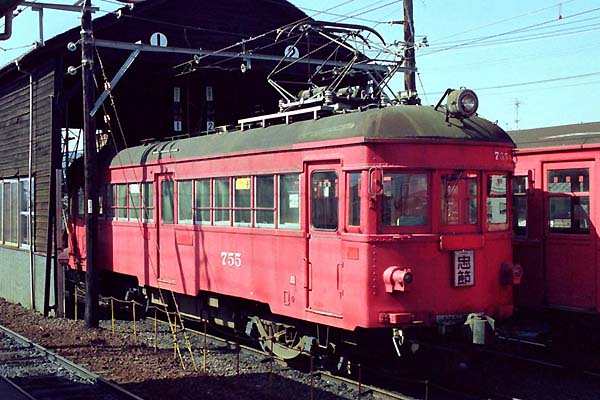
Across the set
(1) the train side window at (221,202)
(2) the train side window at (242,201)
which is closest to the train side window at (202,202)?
(1) the train side window at (221,202)

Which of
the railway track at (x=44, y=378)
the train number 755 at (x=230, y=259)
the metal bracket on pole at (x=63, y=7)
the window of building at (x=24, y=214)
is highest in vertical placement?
the metal bracket on pole at (x=63, y=7)

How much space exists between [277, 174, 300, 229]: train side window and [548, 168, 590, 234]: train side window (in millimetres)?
3678

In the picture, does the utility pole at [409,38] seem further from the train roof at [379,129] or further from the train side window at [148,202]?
the train roof at [379,129]

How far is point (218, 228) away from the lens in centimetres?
1162

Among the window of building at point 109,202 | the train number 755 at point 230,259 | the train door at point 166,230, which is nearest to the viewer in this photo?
the train number 755 at point 230,259

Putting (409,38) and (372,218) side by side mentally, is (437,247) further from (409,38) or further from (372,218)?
(409,38)

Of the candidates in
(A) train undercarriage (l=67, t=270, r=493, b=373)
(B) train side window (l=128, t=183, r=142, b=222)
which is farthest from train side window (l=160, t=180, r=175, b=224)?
(A) train undercarriage (l=67, t=270, r=493, b=373)

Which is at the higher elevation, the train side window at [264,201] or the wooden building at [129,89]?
the wooden building at [129,89]

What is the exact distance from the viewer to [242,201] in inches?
435

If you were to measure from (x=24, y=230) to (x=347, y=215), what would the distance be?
12.6 m

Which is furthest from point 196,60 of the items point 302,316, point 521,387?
point 521,387

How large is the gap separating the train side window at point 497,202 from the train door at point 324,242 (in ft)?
6.50

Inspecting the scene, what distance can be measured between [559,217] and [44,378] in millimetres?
7745

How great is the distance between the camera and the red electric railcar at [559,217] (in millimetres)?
9953
